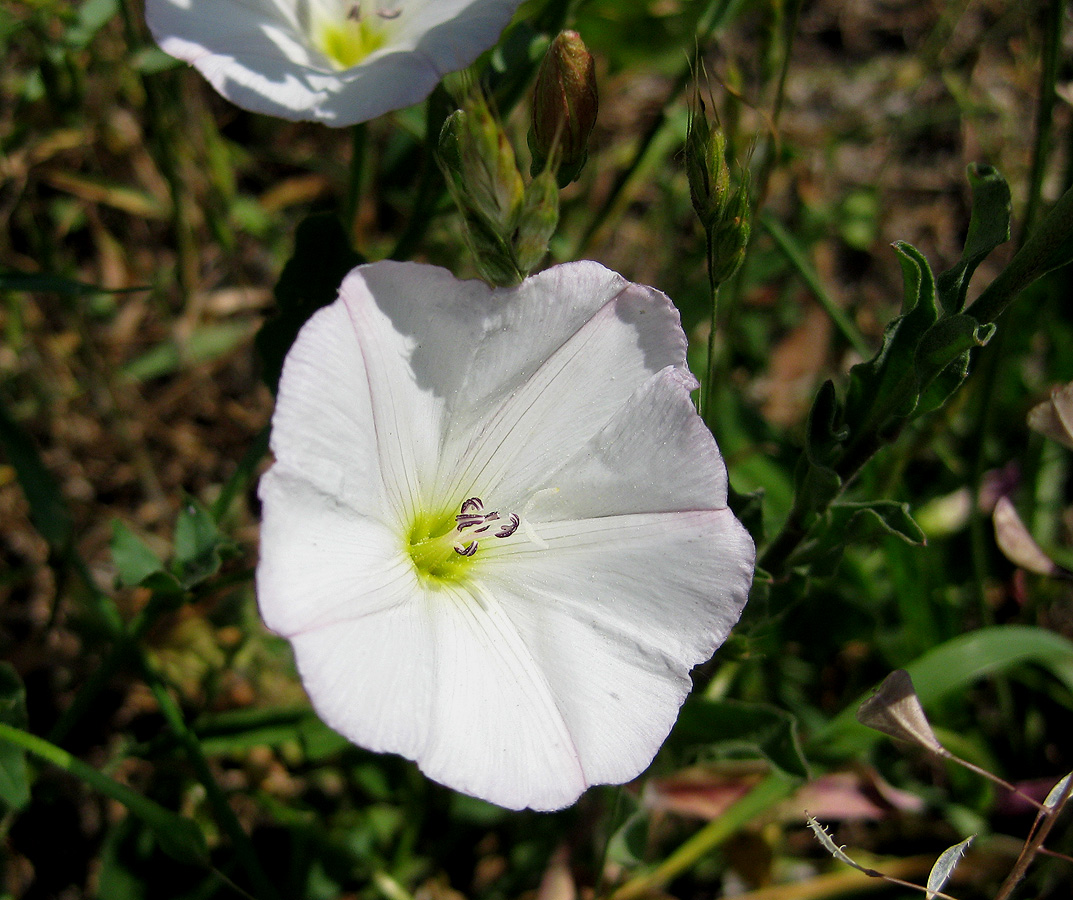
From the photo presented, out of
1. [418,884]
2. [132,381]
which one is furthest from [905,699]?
[132,381]

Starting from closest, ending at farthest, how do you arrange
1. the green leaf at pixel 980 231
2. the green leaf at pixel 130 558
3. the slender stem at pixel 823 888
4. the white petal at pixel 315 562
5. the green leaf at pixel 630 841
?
the white petal at pixel 315 562
the green leaf at pixel 980 231
the green leaf at pixel 130 558
the green leaf at pixel 630 841
the slender stem at pixel 823 888

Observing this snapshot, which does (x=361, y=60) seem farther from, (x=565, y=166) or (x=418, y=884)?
(x=418, y=884)

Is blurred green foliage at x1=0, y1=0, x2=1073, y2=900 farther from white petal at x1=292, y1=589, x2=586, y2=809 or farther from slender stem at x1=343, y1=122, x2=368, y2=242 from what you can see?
white petal at x1=292, y1=589, x2=586, y2=809

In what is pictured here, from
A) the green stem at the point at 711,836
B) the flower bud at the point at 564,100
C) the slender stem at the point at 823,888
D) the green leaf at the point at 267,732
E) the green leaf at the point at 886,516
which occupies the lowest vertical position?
the slender stem at the point at 823,888

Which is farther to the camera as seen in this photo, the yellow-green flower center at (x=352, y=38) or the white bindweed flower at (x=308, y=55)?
the yellow-green flower center at (x=352, y=38)

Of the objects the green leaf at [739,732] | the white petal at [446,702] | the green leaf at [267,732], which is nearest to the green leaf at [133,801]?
the green leaf at [267,732]

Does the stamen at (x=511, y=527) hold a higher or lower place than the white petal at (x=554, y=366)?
lower

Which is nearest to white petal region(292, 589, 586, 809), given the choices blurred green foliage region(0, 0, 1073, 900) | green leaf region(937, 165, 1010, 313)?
blurred green foliage region(0, 0, 1073, 900)

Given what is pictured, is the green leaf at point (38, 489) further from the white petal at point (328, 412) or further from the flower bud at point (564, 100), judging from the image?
the flower bud at point (564, 100)
